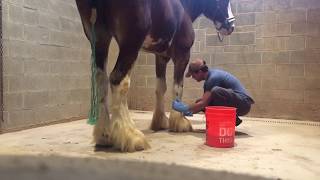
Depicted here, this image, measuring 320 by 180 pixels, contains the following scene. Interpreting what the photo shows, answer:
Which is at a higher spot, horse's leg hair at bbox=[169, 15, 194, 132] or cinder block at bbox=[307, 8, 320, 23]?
cinder block at bbox=[307, 8, 320, 23]

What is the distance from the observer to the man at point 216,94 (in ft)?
10.5

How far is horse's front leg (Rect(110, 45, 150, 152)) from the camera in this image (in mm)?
2479

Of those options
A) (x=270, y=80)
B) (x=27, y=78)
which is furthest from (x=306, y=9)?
(x=27, y=78)

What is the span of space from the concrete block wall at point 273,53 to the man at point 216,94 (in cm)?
164

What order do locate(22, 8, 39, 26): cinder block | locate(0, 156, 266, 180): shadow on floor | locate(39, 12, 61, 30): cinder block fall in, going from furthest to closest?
locate(39, 12, 61, 30): cinder block < locate(22, 8, 39, 26): cinder block < locate(0, 156, 266, 180): shadow on floor

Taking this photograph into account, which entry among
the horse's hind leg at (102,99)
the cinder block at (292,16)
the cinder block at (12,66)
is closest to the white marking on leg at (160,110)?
the horse's hind leg at (102,99)

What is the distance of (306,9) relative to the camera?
15.3 ft

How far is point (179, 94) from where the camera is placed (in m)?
3.54

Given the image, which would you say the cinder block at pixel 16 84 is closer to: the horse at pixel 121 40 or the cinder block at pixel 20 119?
the cinder block at pixel 20 119

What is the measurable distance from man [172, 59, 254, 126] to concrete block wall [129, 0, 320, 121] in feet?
5.39

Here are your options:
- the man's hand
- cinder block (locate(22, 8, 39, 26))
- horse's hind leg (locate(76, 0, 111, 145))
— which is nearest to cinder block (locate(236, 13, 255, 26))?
the man's hand

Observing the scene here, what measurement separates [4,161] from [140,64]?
3.47 meters

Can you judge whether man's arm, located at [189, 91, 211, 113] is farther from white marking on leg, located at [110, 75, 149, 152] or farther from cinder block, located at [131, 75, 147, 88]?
cinder block, located at [131, 75, 147, 88]

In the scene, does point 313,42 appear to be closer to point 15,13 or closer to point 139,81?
point 139,81
